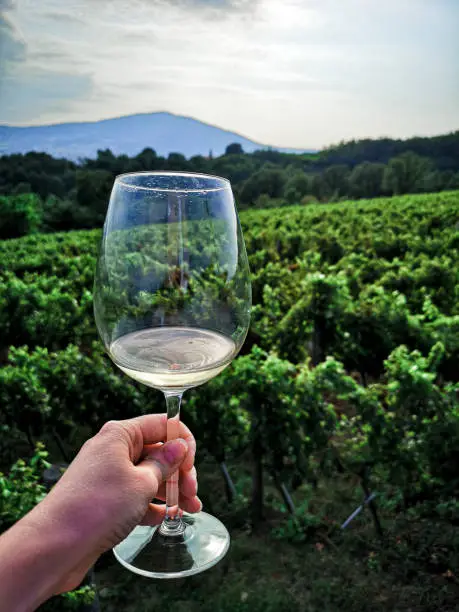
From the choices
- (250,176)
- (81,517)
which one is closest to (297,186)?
(250,176)

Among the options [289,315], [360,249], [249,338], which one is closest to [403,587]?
[289,315]

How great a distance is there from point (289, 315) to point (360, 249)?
5874 mm

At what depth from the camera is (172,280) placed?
126 cm

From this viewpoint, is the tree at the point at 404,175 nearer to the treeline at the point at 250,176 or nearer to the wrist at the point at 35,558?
the treeline at the point at 250,176

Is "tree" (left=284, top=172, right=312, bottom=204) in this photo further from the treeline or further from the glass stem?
the glass stem

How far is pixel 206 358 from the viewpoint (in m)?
1.33

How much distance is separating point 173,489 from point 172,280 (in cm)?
62

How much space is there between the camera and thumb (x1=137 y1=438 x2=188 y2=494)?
4.69ft

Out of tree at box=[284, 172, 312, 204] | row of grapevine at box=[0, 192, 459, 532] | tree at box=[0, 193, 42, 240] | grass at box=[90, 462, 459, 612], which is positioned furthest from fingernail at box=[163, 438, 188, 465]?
tree at box=[284, 172, 312, 204]

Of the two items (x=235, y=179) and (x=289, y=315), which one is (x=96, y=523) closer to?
(x=289, y=315)

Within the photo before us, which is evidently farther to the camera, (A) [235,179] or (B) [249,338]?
(A) [235,179]

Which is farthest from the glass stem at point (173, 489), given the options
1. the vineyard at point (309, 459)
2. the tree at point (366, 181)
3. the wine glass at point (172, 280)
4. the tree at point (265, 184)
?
the tree at point (366, 181)

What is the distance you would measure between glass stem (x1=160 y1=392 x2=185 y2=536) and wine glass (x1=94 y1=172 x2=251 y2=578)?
0.01 meters

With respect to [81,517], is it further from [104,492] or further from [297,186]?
[297,186]
